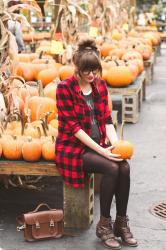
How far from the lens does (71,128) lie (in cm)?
426

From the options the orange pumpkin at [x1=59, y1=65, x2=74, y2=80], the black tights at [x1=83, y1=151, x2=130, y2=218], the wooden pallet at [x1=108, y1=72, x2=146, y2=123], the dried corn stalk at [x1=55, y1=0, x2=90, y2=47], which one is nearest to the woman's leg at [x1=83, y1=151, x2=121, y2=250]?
the black tights at [x1=83, y1=151, x2=130, y2=218]

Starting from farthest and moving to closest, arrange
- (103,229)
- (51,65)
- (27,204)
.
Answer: (51,65)
(27,204)
(103,229)

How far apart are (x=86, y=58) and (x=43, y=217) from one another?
1.16 meters

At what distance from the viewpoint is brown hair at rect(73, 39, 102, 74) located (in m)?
4.18

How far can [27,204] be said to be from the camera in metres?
4.96

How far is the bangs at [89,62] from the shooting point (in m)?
4.18

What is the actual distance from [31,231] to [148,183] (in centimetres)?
172

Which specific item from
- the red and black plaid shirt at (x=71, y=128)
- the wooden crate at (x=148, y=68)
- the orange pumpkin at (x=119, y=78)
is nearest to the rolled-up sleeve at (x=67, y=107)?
the red and black plaid shirt at (x=71, y=128)

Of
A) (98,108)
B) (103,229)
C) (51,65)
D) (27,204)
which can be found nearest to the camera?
(103,229)

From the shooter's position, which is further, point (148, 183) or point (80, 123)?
point (148, 183)

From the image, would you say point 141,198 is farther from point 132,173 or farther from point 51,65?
point 51,65

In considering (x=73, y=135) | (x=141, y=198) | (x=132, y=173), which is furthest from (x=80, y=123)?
(x=132, y=173)

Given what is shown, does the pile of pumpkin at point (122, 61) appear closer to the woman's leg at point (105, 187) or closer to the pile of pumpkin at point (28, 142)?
the pile of pumpkin at point (28, 142)

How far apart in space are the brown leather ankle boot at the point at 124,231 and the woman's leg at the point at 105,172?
113 millimetres
